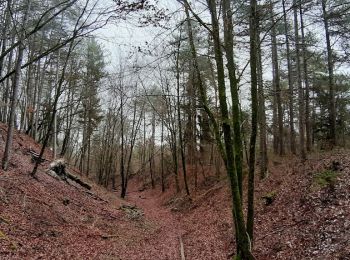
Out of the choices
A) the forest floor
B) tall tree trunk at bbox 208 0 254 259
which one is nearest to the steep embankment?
the forest floor

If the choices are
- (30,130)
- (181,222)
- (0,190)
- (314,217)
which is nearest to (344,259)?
(314,217)

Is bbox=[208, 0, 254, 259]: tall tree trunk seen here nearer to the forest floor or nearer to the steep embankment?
the forest floor

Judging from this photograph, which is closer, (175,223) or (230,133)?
(230,133)

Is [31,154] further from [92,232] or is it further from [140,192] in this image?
[140,192]

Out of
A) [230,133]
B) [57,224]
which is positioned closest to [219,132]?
[230,133]

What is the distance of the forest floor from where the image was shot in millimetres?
8344

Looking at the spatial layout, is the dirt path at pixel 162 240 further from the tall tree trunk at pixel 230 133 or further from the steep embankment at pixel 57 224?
the tall tree trunk at pixel 230 133

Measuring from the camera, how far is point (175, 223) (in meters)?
17.4

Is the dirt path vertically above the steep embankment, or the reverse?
the steep embankment

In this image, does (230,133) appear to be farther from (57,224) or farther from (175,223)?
(175,223)

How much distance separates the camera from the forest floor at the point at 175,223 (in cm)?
834

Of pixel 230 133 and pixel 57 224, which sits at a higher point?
pixel 230 133

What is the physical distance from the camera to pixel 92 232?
1189cm

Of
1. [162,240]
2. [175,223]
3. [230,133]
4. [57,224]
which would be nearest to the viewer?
[230,133]
